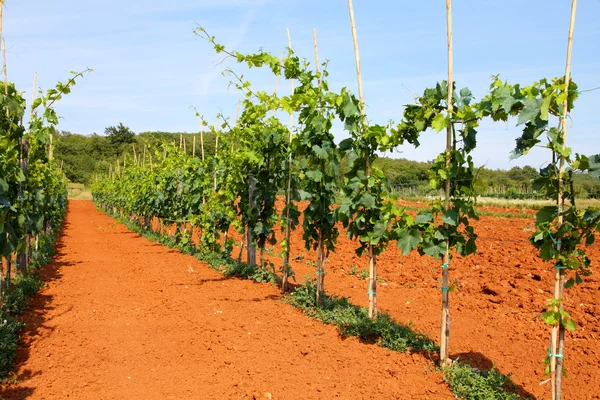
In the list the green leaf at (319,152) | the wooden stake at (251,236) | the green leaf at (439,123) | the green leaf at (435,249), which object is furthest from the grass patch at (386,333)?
the green leaf at (439,123)

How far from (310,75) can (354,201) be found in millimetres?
1882

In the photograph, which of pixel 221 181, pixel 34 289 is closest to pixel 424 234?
pixel 34 289

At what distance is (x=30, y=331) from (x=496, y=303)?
22.1ft

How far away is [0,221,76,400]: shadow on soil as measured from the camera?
14.2 ft

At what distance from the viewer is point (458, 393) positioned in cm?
423

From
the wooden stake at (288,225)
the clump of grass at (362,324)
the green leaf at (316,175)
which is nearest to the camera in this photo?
the clump of grass at (362,324)

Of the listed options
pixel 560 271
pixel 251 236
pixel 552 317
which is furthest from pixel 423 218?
pixel 251 236

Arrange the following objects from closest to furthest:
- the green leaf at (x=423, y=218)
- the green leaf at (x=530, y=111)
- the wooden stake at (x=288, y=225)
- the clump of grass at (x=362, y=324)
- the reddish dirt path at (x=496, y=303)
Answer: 1. the green leaf at (x=530, y=111)
2. the green leaf at (x=423, y=218)
3. the clump of grass at (x=362, y=324)
4. the reddish dirt path at (x=496, y=303)
5. the wooden stake at (x=288, y=225)

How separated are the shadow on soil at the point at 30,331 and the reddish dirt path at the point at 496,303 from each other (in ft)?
14.3

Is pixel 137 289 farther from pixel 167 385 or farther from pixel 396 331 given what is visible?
pixel 396 331

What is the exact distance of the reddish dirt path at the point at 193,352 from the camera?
438 cm

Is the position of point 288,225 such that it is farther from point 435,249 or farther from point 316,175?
point 435,249

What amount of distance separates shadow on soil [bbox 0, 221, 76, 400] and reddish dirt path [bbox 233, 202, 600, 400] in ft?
14.3

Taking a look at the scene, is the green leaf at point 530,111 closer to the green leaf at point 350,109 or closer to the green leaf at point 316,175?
the green leaf at point 350,109
